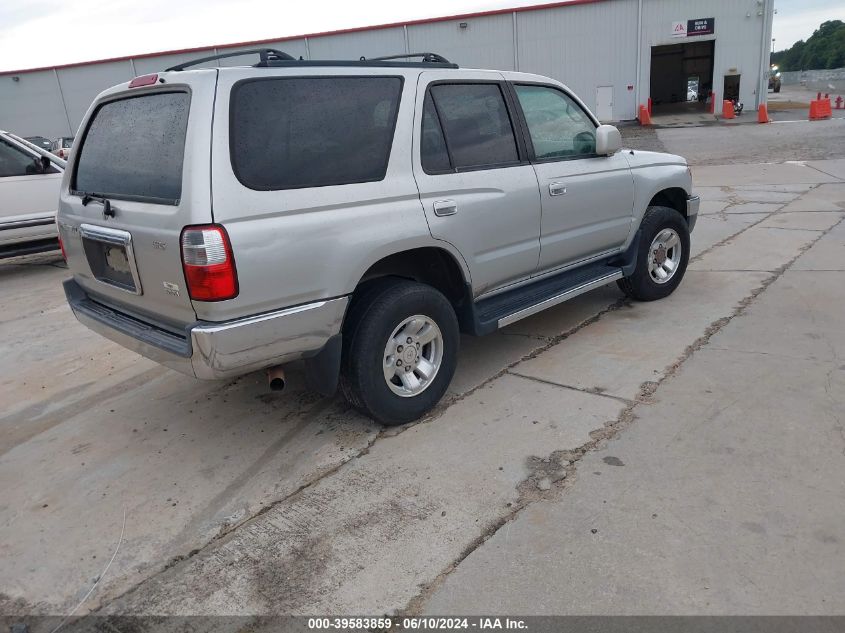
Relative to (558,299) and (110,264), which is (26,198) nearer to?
(110,264)

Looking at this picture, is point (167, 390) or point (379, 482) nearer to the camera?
point (379, 482)

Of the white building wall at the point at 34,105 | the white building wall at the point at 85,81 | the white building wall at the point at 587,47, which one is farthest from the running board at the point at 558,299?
the white building wall at the point at 34,105

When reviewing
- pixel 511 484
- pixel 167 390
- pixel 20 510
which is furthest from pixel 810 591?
pixel 167 390

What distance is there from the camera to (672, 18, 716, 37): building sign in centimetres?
2652

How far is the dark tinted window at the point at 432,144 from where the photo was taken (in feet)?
12.0

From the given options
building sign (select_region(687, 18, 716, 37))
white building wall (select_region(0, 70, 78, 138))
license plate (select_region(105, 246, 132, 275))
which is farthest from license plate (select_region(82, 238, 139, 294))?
white building wall (select_region(0, 70, 78, 138))

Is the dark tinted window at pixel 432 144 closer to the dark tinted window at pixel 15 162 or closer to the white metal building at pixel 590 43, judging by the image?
the dark tinted window at pixel 15 162

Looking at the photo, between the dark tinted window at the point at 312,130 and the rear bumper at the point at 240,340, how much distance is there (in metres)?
0.62

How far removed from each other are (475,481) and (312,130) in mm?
1889

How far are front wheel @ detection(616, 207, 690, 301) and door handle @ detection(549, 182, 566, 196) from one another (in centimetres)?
119

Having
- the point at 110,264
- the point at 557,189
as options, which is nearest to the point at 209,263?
the point at 110,264

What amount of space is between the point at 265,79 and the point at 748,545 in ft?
9.61

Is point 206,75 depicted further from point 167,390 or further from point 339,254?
point 167,390

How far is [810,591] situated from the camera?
2326mm
